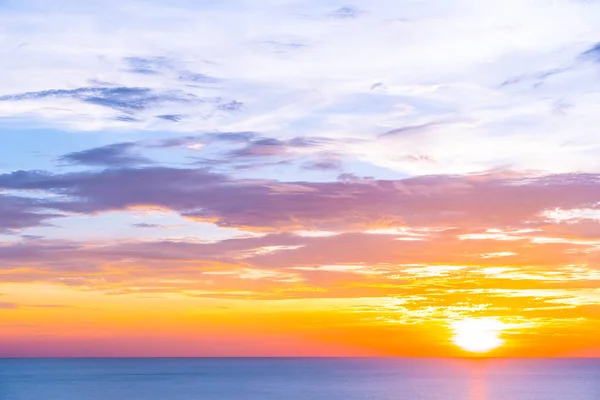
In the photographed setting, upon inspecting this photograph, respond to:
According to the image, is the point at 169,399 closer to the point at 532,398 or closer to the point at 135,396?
the point at 135,396

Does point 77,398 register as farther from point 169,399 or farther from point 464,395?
point 464,395

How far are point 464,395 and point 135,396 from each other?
7886 cm

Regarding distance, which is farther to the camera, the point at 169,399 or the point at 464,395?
the point at 464,395

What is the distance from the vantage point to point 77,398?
189000 millimetres

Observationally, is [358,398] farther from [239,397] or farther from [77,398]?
[77,398]

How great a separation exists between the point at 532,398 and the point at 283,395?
57.7m

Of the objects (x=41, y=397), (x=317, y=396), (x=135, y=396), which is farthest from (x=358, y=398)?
(x=41, y=397)

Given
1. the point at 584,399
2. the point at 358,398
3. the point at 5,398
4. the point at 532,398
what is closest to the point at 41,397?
the point at 5,398

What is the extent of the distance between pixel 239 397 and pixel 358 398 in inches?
1088

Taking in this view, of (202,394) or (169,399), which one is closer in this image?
(169,399)

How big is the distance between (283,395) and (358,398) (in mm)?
20223

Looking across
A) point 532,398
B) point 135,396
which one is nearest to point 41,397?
point 135,396

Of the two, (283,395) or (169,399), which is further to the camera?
(283,395)

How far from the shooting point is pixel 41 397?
193625 mm
